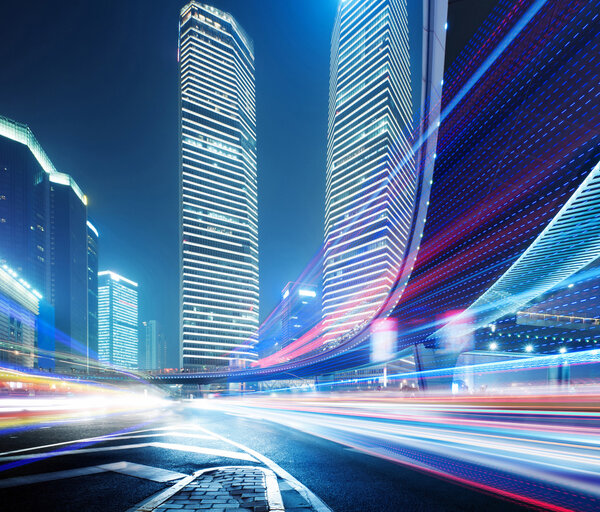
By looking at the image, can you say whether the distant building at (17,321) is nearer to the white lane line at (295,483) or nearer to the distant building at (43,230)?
the distant building at (43,230)

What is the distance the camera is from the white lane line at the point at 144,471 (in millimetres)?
6121

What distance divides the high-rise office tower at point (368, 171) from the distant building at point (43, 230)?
95124 mm

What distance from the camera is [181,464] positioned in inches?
290

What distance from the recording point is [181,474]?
636 centimetres

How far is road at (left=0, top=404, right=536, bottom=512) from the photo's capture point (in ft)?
15.9

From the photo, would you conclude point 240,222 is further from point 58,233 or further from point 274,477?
point 274,477

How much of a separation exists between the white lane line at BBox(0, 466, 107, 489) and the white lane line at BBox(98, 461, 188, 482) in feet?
0.81

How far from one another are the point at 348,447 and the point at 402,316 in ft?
87.1

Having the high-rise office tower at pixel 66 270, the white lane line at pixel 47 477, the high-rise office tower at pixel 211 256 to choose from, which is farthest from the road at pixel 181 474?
the high-rise office tower at pixel 66 270

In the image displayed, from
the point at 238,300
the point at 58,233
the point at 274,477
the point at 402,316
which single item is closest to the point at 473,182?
the point at 274,477

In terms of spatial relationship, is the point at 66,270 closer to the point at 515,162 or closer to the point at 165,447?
the point at 165,447

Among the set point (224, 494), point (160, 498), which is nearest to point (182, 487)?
point (160, 498)

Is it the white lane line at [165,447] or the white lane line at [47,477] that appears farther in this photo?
the white lane line at [165,447]

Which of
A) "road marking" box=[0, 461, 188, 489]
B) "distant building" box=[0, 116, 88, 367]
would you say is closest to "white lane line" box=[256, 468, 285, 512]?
"road marking" box=[0, 461, 188, 489]
